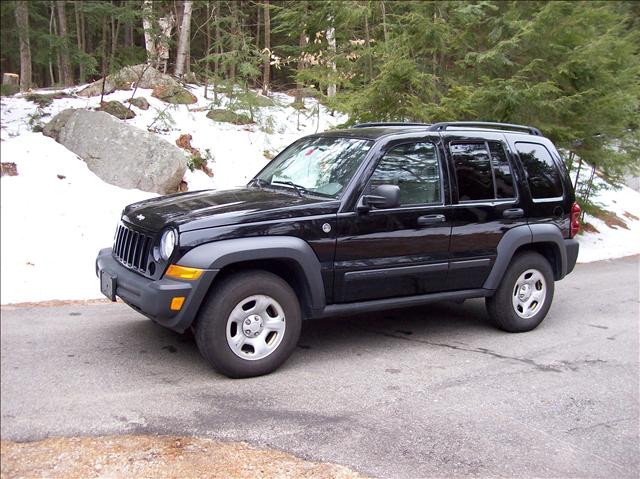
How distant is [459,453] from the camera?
376 cm

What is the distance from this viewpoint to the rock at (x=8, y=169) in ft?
5.82

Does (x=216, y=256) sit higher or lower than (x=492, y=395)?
higher

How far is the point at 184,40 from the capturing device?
1405cm

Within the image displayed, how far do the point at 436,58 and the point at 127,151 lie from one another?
6347 millimetres

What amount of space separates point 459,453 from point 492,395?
103 centimetres

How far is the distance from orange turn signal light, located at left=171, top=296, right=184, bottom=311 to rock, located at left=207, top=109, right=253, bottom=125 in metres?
10.6

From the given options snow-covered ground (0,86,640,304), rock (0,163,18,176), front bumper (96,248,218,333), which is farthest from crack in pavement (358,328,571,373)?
rock (0,163,18,176)

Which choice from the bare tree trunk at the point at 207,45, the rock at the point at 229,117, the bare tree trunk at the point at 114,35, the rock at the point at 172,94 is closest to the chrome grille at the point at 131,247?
the bare tree trunk at the point at 114,35

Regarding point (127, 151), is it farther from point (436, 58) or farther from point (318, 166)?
point (436, 58)

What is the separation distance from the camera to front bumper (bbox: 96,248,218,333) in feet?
13.9

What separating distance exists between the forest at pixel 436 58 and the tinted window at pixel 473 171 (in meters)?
4.08

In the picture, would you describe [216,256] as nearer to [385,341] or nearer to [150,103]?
[385,341]

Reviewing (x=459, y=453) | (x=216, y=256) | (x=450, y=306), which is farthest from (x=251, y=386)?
(x=450, y=306)

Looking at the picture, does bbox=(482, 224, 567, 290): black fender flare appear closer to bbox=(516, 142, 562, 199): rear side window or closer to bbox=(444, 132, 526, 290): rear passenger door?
bbox=(444, 132, 526, 290): rear passenger door
